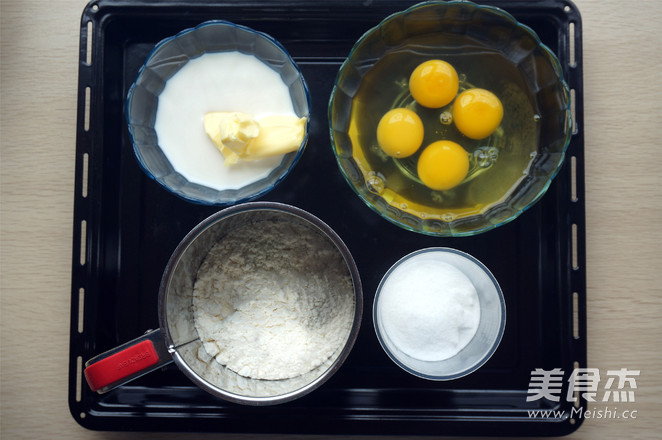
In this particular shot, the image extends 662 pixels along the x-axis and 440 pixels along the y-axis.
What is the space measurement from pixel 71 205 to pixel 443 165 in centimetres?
79

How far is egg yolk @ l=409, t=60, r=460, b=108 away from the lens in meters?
0.96

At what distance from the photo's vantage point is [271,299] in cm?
97

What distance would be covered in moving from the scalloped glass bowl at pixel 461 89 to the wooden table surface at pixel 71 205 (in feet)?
0.51

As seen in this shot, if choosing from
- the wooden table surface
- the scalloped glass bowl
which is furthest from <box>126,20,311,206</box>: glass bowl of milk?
the wooden table surface

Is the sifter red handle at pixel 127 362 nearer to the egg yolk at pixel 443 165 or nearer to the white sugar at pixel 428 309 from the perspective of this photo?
the white sugar at pixel 428 309

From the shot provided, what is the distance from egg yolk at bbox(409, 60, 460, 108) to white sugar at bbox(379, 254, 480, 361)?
1.03 ft

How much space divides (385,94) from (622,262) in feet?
2.04

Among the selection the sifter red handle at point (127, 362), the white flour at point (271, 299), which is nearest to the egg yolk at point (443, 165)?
the white flour at point (271, 299)

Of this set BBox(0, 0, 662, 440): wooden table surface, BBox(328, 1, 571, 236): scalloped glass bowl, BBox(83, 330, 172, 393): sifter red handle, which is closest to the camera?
BBox(83, 330, 172, 393): sifter red handle

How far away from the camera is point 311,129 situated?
102 cm

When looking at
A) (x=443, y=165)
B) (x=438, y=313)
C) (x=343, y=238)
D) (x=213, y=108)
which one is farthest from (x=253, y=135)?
(x=438, y=313)

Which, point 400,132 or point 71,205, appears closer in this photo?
point 400,132

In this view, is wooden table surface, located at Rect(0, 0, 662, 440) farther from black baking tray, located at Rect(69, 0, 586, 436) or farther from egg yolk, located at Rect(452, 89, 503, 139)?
egg yolk, located at Rect(452, 89, 503, 139)

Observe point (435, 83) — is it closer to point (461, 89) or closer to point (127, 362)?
point (461, 89)
